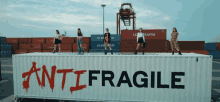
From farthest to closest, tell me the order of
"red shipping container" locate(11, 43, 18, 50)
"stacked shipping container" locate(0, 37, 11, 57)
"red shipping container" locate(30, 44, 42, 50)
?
"stacked shipping container" locate(0, 37, 11, 57)
"red shipping container" locate(11, 43, 18, 50)
"red shipping container" locate(30, 44, 42, 50)

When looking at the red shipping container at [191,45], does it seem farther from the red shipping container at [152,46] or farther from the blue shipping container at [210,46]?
the blue shipping container at [210,46]

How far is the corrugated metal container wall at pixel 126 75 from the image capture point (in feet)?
24.4

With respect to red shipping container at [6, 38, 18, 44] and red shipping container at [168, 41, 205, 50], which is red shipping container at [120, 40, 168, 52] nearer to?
red shipping container at [168, 41, 205, 50]

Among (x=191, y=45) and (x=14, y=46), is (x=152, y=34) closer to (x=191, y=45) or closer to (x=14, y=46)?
(x=191, y=45)

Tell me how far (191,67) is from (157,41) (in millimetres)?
16848

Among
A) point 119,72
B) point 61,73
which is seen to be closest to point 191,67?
point 119,72

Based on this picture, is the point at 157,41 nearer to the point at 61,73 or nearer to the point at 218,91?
the point at 218,91

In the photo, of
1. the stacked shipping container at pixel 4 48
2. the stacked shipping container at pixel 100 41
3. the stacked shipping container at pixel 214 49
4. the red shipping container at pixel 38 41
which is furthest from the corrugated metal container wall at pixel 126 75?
the stacked shipping container at pixel 4 48

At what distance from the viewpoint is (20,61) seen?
848 centimetres

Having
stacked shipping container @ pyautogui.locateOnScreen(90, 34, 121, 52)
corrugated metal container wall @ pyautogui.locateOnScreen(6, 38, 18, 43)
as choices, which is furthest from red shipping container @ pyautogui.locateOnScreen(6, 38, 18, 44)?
stacked shipping container @ pyautogui.locateOnScreen(90, 34, 121, 52)

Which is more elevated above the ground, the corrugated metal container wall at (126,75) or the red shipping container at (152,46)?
the red shipping container at (152,46)

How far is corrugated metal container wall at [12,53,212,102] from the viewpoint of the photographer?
292 inches

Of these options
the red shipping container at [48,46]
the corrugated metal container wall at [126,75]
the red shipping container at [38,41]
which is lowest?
the corrugated metal container wall at [126,75]

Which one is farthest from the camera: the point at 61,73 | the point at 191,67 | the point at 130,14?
the point at 130,14
